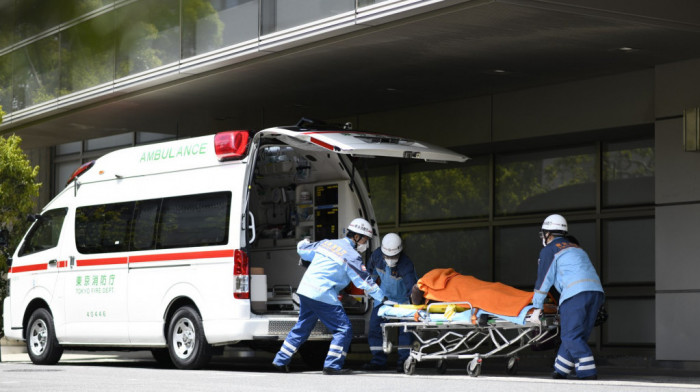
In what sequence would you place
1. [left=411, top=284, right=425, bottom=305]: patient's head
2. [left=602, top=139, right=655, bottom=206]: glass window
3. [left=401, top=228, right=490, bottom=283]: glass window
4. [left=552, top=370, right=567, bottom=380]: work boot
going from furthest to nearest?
[left=401, top=228, right=490, bottom=283]: glass window < [left=602, top=139, right=655, bottom=206]: glass window < [left=411, top=284, right=425, bottom=305]: patient's head < [left=552, top=370, right=567, bottom=380]: work boot

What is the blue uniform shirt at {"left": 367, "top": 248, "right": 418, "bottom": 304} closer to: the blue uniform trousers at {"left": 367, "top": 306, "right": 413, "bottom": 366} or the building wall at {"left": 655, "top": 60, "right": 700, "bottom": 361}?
the blue uniform trousers at {"left": 367, "top": 306, "right": 413, "bottom": 366}

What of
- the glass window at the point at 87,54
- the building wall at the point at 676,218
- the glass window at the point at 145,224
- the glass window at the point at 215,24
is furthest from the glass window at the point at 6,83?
the building wall at the point at 676,218

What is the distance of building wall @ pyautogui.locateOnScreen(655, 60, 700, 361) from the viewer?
530 inches

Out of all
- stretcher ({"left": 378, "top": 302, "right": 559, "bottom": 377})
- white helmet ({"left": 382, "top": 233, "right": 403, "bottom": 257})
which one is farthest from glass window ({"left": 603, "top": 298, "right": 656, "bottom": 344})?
white helmet ({"left": 382, "top": 233, "right": 403, "bottom": 257})

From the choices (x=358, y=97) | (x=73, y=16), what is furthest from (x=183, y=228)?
(x=73, y=16)

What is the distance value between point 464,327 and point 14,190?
10.3 metres

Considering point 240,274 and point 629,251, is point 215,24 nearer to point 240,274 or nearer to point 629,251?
point 240,274

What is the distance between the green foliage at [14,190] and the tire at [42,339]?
3.63 m

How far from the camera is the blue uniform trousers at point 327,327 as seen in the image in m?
11.7

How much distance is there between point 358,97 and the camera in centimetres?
1639

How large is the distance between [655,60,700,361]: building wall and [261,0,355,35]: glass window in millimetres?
4139

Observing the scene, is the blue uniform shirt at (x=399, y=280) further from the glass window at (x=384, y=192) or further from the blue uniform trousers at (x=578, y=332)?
the glass window at (x=384, y=192)

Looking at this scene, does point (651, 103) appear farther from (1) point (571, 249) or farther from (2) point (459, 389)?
(2) point (459, 389)

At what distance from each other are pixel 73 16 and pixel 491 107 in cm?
721
